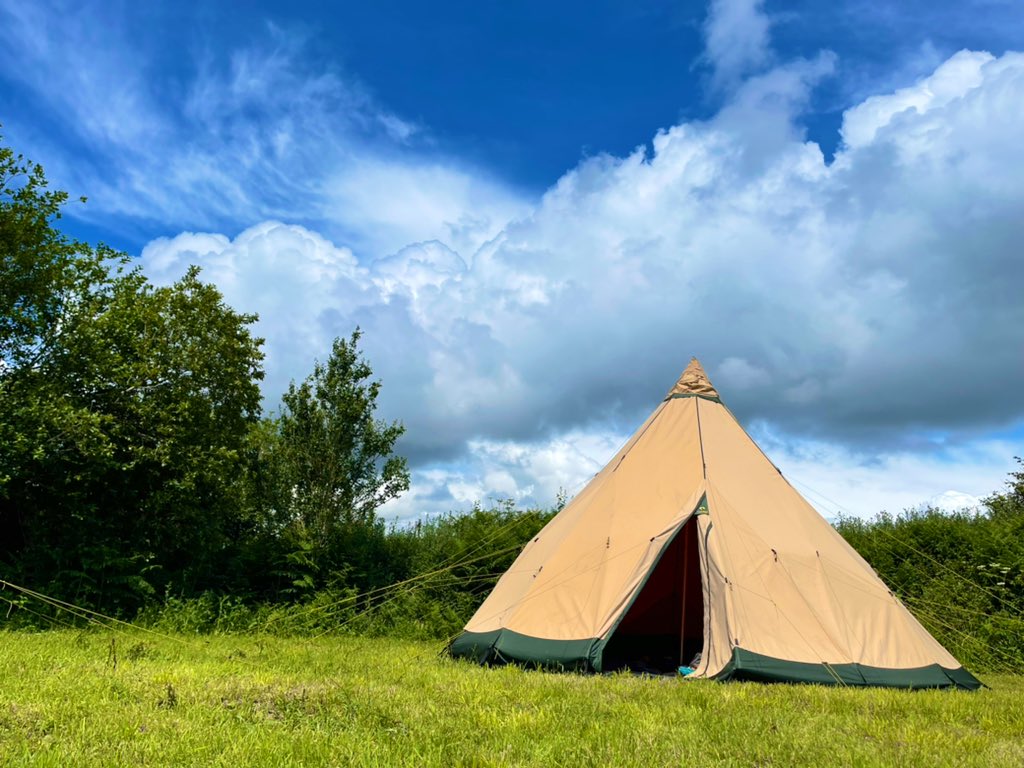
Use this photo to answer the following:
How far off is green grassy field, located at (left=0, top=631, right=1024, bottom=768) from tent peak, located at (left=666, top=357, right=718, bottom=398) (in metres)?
3.82

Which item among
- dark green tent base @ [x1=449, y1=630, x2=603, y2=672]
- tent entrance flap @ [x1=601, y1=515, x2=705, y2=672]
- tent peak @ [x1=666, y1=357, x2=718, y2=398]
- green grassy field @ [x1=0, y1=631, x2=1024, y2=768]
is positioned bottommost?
green grassy field @ [x1=0, y1=631, x2=1024, y2=768]

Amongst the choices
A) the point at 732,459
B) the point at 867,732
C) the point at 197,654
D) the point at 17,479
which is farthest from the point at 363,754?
the point at 17,479

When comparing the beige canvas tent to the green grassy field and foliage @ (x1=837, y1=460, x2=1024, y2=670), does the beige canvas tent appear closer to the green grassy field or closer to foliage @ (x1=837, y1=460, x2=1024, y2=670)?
the green grassy field

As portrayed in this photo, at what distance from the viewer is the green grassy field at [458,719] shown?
3725mm

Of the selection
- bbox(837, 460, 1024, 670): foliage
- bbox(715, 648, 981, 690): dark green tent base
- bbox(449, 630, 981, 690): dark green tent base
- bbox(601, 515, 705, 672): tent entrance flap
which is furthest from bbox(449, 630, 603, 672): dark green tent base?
bbox(837, 460, 1024, 670): foliage

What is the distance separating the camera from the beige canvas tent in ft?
22.7

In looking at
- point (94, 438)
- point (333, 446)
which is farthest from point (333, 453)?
point (94, 438)

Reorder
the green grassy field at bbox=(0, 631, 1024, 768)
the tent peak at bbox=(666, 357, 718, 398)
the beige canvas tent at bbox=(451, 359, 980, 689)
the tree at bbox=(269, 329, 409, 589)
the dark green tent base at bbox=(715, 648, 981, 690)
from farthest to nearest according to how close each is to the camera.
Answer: the tree at bbox=(269, 329, 409, 589)
the tent peak at bbox=(666, 357, 718, 398)
the beige canvas tent at bbox=(451, 359, 980, 689)
the dark green tent base at bbox=(715, 648, 981, 690)
the green grassy field at bbox=(0, 631, 1024, 768)

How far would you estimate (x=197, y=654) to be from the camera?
774 cm

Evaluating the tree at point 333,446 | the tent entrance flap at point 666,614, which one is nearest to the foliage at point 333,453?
the tree at point 333,446

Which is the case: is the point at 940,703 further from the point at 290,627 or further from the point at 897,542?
the point at 290,627

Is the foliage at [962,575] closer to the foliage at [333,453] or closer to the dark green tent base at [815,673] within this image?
the dark green tent base at [815,673]

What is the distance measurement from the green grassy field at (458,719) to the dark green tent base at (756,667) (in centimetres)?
29

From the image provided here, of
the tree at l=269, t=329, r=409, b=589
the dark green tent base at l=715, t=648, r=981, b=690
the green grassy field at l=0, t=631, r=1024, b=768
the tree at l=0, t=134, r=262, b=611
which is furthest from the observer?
the tree at l=269, t=329, r=409, b=589
